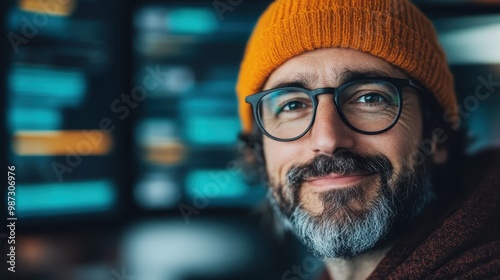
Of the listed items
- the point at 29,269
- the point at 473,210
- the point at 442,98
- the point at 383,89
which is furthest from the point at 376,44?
the point at 29,269

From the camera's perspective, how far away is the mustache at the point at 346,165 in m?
0.95

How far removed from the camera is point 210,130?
1.88 metres

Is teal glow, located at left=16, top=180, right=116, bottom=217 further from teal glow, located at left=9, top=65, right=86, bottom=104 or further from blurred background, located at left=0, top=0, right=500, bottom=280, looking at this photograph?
teal glow, located at left=9, top=65, right=86, bottom=104

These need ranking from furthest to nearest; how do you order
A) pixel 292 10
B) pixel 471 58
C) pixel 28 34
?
pixel 471 58 < pixel 28 34 < pixel 292 10

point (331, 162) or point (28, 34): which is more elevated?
point (28, 34)

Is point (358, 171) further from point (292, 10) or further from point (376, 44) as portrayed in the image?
point (292, 10)

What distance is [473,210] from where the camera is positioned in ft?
3.03

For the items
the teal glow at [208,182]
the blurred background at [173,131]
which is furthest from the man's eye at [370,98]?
the teal glow at [208,182]

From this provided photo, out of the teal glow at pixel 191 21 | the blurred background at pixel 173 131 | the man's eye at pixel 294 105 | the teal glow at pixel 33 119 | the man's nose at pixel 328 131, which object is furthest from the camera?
the teal glow at pixel 191 21

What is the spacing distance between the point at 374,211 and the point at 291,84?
0.27 metres

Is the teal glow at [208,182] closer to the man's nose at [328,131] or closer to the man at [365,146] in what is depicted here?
the man at [365,146]

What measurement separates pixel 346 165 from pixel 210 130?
3.25ft

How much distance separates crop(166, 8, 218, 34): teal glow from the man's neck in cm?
106

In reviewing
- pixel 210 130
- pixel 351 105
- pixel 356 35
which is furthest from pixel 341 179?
pixel 210 130
